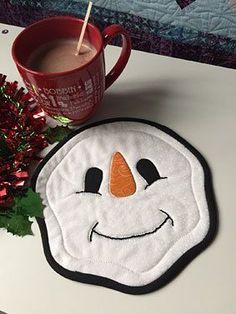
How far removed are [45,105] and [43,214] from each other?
13cm

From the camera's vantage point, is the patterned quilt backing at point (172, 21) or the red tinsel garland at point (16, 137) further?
the patterned quilt backing at point (172, 21)

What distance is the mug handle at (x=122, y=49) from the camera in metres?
0.56

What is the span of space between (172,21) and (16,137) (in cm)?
29

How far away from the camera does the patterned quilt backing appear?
→ 0.67 m

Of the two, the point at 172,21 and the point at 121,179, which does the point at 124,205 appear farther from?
the point at 172,21

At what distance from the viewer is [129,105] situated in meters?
0.63

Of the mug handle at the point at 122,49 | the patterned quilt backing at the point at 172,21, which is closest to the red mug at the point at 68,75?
the mug handle at the point at 122,49

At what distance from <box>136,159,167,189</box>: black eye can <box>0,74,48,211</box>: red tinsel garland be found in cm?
13

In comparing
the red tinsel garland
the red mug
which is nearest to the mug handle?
the red mug

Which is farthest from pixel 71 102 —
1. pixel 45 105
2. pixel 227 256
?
pixel 227 256

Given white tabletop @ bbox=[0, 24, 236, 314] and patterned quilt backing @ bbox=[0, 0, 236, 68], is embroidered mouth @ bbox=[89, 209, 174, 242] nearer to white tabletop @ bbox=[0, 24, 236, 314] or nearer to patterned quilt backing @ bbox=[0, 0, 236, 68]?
white tabletop @ bbox=[0, 24, 236, 314]

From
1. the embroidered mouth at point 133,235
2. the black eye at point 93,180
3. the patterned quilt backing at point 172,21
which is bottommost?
the embroidered mouth at point 133,235

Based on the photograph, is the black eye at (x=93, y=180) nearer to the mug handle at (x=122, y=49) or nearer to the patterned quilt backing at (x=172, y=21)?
the mug handle at (x=122, y=49)

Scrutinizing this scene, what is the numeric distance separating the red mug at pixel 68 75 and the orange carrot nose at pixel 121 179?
0.08m
